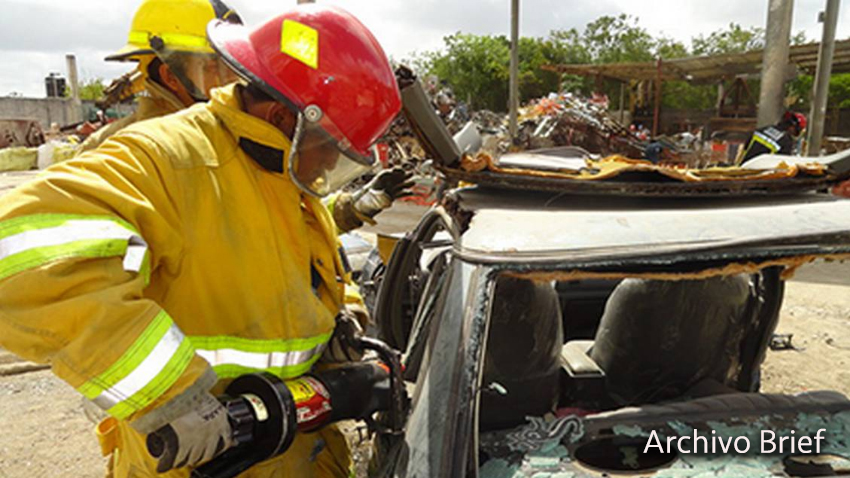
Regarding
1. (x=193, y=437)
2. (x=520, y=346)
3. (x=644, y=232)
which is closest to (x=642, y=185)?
(x=644, y=232)

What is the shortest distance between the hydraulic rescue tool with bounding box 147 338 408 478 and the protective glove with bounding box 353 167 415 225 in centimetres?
79

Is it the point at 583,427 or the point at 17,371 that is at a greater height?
the point at 583,427

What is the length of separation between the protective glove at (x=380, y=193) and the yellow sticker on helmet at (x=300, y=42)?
2.96 ft

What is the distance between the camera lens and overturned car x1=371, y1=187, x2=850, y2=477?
1369 mm

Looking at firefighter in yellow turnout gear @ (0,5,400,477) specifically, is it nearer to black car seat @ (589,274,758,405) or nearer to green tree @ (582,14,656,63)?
black car seat @ (589,274,758,405)

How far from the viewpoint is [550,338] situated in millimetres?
2082

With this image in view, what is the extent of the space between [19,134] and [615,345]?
27512 millimetres

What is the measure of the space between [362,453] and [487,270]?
85.3 inches

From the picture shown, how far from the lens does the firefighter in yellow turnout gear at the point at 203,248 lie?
3.45 feet

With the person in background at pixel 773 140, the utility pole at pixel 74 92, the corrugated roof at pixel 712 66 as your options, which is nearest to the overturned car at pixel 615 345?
the person in background at pixel 773 140

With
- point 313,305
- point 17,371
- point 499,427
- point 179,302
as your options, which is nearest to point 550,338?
point 499,427

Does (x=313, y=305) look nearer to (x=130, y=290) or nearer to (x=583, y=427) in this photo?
(x=130, y=290)

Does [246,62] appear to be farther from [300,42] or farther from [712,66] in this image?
[712,66]

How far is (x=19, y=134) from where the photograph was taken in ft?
76.4
